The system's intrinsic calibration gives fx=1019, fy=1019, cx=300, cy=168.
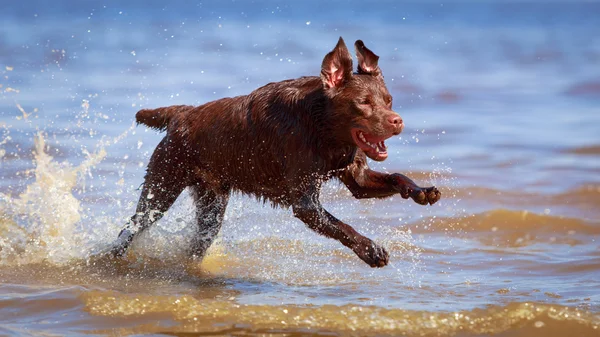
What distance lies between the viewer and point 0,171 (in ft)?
36.9

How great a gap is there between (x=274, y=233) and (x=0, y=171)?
3966 mm

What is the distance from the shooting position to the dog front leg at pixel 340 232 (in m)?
6.23

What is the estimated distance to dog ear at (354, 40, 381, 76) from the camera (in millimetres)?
6453

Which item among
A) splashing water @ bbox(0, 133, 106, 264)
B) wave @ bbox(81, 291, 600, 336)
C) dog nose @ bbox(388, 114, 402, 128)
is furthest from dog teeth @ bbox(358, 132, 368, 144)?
splashing water @ bbox(0, 133, 106, 264)

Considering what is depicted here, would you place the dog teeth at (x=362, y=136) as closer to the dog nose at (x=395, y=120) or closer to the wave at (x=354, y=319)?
the dog nose at (x=395, y=120)

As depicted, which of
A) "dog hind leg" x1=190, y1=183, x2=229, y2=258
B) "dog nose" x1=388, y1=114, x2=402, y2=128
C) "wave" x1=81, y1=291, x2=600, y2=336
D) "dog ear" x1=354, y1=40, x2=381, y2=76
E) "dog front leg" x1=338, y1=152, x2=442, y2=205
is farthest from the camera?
"dog hind leg" x1=190, y1=183, x2=229, y2=258

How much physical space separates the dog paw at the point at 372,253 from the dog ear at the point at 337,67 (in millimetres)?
1016

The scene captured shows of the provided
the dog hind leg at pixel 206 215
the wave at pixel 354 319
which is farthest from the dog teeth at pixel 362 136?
the dog hind leg at pixel 206 215

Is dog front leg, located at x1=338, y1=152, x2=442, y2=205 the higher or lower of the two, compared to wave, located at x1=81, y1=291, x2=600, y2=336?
higher

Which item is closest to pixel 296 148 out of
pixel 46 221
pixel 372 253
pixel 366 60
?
pixel 366 60

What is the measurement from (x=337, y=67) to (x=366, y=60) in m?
0.24

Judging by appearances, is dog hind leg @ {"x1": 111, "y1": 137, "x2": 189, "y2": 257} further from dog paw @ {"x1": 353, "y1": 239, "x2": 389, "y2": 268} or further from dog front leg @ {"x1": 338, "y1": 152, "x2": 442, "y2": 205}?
dog paw @ {"x1": 353, "y1": 239, "x2": 389, "y2": 268}

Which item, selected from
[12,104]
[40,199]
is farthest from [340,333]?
[12,104]

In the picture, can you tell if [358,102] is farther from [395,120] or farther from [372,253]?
[372,253]
